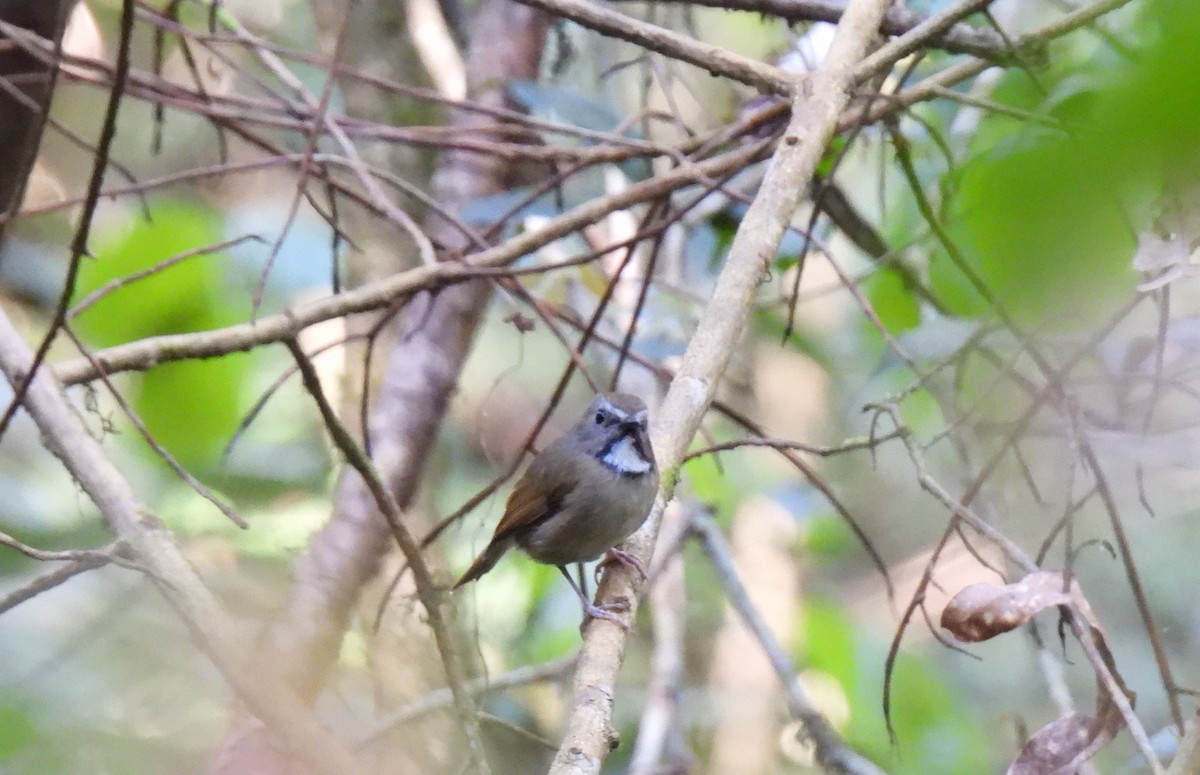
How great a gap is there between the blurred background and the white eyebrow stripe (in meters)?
0.19

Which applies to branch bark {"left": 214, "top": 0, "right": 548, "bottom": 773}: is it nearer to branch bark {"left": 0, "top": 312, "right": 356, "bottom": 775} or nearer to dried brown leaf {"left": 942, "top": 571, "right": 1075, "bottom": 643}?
branch bark {"left": 0, "top": 312, "right": 356, "bottom": 775}

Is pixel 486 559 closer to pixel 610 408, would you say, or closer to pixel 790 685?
pixel 610 408

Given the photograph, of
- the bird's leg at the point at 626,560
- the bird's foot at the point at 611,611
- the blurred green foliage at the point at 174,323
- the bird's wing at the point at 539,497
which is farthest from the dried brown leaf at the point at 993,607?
the blurred green foliage at the point at 174,323

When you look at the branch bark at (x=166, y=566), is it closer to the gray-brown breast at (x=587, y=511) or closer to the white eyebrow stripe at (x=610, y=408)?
the gray-brown breast at (x=587, y=511)

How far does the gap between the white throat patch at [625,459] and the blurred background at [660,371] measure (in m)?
0.32

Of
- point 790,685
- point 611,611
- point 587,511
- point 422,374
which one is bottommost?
point 611,611

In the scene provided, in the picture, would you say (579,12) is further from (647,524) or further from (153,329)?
(153,329)

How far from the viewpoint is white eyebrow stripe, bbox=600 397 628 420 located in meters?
3.33

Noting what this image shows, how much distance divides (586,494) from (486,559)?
18.6 inches

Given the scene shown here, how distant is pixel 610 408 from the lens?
3.40m

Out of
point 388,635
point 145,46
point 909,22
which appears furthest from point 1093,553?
point 145,46

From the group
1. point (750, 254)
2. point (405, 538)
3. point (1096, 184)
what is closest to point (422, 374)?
point (750, 254)

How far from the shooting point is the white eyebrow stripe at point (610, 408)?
333 centimetres

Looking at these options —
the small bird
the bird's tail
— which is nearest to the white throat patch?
the small bird
